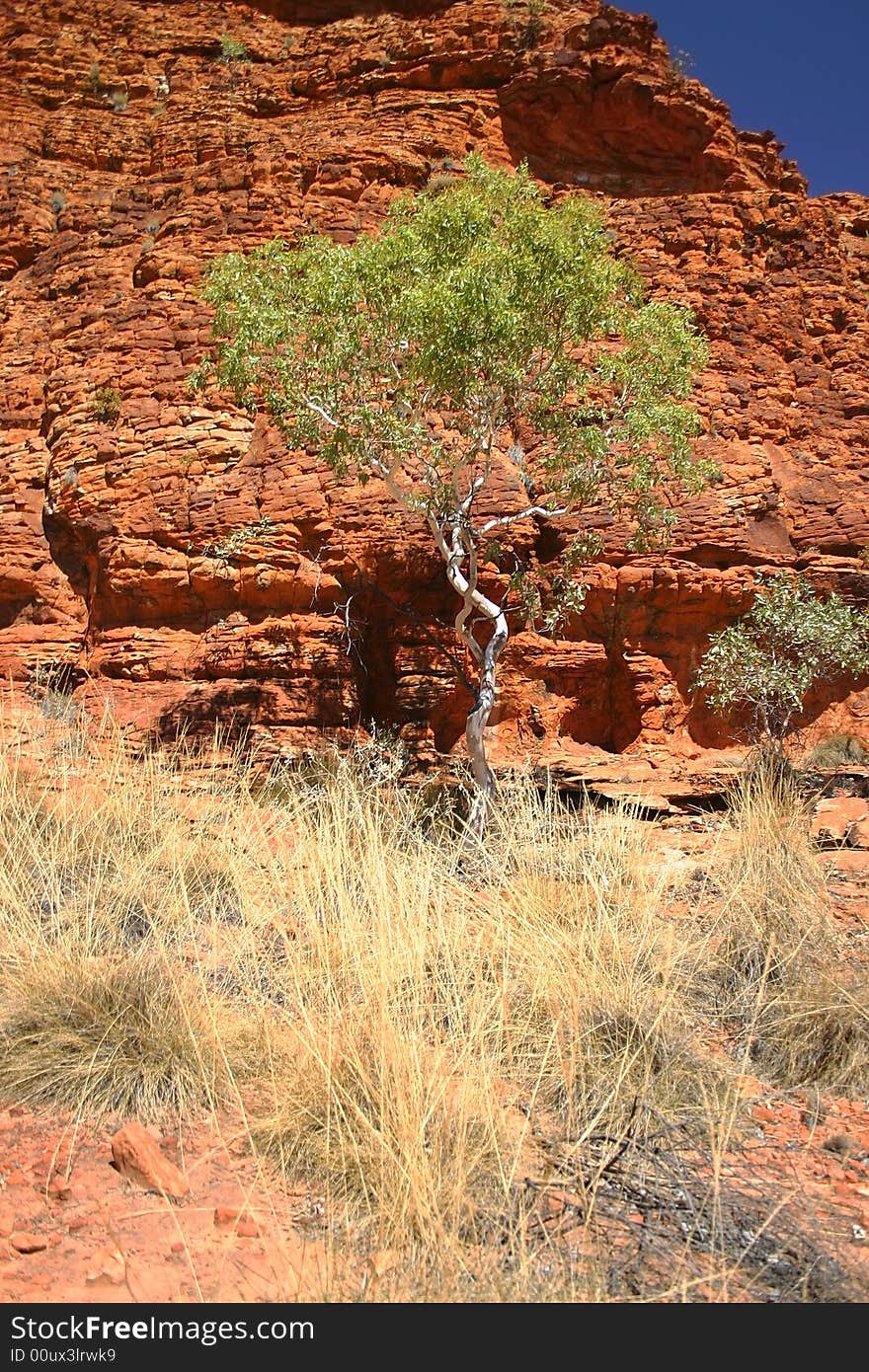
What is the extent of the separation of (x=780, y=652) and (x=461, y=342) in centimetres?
576

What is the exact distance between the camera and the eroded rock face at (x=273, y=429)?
510 inches

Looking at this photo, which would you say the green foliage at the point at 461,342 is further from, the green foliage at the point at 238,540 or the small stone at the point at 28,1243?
the small stone at the point at 28,1243

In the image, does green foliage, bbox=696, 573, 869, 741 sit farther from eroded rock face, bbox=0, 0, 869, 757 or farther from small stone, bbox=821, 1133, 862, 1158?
small stone, bbox=821, 1133, 862, 1158

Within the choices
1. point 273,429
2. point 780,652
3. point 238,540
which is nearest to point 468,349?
point 238,540

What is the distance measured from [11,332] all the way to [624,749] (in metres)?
12.0

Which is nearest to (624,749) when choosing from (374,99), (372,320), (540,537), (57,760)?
(540,537)

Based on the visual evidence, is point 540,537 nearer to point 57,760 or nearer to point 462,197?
point 462,197

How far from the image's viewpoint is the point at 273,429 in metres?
14.4

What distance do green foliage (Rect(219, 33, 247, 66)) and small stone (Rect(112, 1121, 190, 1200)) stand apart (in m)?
22.3

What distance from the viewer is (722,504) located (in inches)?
548

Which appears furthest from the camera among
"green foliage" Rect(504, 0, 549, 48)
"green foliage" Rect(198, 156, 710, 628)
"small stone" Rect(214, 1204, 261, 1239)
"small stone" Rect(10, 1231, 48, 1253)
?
"green foliage" Rect(504, 0, 549, 48)

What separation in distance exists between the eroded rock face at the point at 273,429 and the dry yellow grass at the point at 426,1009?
5.69 meters

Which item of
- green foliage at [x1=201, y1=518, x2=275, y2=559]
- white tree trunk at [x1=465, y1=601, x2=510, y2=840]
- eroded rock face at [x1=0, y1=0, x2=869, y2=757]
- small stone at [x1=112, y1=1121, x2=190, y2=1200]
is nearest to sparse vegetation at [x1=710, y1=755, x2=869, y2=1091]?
small stone at [x1=112, y1=1121, x2=190, y2=1200]

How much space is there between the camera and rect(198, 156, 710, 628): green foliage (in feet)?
33.0
